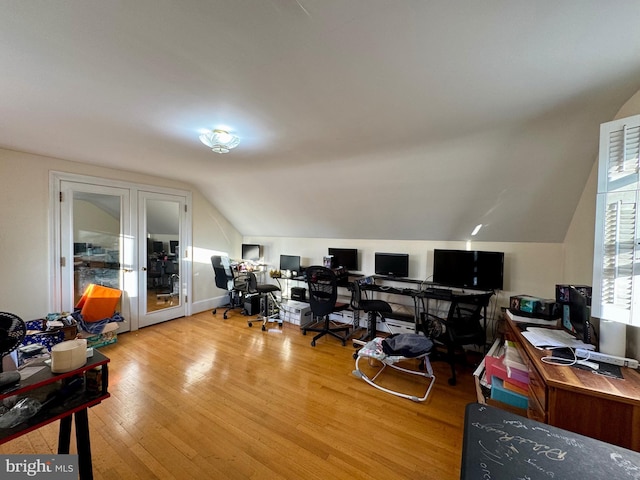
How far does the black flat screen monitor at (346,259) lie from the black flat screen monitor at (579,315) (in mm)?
2744

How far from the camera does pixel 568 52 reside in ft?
4.05

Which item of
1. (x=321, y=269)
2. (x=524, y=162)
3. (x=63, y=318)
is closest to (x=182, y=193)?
(x=63, y=318)

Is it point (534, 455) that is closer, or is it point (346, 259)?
point (534, 455)

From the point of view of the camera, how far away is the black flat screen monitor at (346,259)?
439 cm

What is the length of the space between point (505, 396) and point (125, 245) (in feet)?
15.6

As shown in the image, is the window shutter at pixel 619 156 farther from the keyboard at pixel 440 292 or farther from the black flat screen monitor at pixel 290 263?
the black flat screen monitor at pixel 290 263

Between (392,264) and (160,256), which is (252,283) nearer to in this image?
(160,256)

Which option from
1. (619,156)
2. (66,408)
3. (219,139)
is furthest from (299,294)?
(619,156)

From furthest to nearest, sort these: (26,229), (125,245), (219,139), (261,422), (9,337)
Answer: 1. (125,245)
2. (26,229)
3. (219,139)
4. (261,422)
5. (9,337)

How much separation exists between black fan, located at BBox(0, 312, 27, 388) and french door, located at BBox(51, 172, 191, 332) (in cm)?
268

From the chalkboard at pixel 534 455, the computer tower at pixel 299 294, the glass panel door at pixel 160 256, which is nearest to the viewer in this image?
the chalkboard at pixel 534 455

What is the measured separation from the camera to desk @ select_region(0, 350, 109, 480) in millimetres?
1135

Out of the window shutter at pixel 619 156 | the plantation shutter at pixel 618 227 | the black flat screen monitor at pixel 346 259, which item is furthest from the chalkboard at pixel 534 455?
the black flat screen monitor at pixel 346 259

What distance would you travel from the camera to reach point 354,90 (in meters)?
1.60
